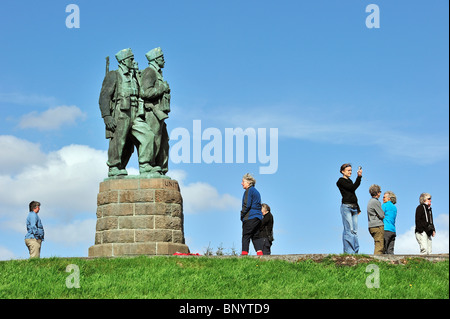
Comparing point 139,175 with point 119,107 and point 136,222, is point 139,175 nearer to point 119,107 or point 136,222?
point 136,222

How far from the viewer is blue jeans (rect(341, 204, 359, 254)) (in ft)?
50.2

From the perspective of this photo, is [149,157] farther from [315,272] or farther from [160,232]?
[315,272]

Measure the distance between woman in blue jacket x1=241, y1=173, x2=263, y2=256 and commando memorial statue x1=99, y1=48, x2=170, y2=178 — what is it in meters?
3.80

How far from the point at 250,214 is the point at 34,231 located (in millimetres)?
5663

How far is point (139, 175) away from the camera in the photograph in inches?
744

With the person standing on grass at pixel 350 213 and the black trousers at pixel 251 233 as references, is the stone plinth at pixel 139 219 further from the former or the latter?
the person standing on grass at pixel 350 213

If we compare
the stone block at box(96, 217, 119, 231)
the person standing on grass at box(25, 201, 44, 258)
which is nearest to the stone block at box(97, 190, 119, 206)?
the stone block at box(96, 217, 119, 231)

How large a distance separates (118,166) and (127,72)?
8.42 ft

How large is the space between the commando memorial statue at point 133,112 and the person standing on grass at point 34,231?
239 centimetres

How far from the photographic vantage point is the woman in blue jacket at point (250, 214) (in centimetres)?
1563
